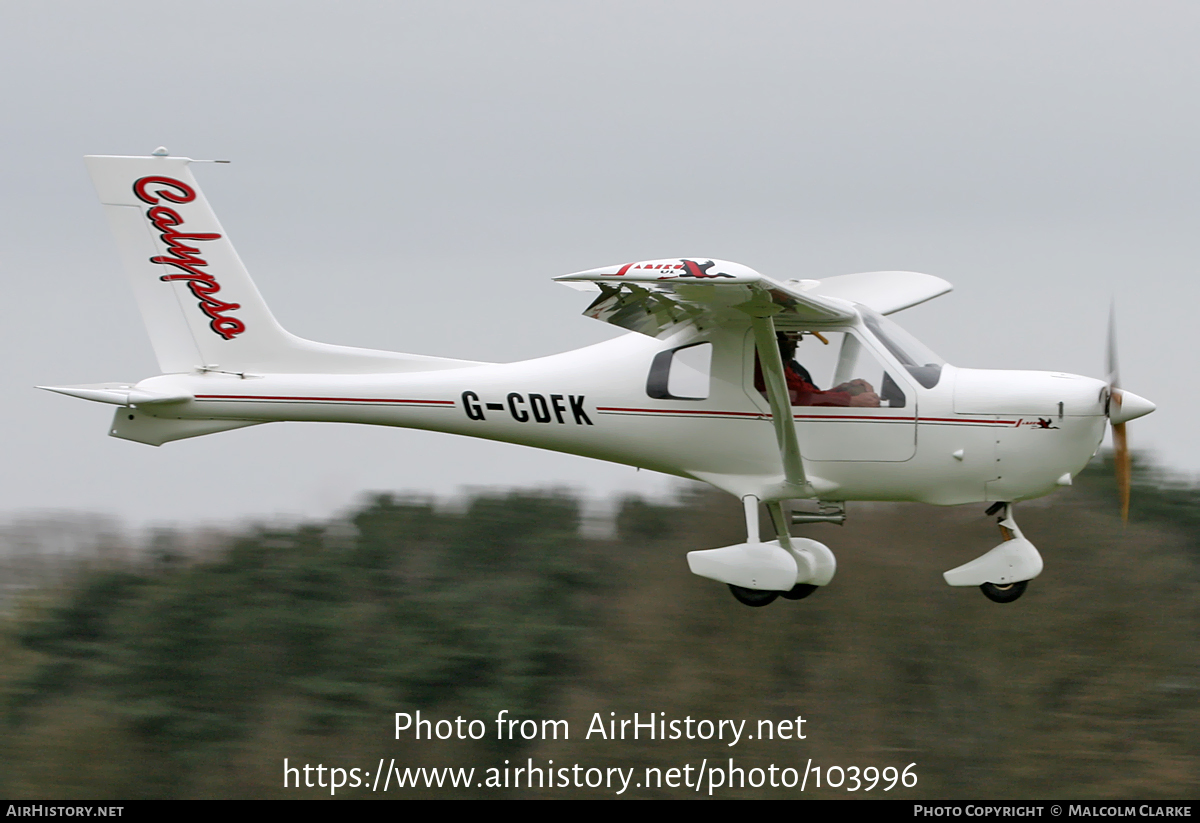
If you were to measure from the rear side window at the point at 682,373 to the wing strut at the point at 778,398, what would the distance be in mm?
430

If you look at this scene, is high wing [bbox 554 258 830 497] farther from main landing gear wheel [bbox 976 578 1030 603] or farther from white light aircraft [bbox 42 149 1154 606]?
main landing gear wheel [bbox 976 578 1030 603]

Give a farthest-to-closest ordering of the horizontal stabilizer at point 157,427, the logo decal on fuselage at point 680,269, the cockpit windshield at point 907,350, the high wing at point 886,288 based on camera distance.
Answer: the high wing at point 886,288, the horizontal stabilizer at point 157,427, the cockpit windshield at point 907,350, the logo decal on fuselage at point 680,269

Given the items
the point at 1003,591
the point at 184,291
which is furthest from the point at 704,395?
the point at 184,291

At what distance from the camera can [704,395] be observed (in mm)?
A: 9672

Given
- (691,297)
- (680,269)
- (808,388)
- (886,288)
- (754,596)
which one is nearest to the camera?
(680,269)

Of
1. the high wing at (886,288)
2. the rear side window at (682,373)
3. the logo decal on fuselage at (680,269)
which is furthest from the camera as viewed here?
the high wing at (886,288)

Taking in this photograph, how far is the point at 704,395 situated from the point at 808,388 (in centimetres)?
78

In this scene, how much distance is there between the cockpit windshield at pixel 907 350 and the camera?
9430mm

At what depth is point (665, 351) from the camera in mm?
9773

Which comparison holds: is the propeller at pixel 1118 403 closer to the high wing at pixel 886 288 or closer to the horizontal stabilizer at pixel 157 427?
the high wing at pixel 886 288

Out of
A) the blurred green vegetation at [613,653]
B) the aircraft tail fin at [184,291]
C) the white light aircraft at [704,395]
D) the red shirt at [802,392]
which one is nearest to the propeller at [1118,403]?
the white light aircraft at [704,395]

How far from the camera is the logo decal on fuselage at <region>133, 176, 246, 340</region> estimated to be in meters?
10.6

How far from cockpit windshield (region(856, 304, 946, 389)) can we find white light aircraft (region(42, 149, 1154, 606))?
2 cm

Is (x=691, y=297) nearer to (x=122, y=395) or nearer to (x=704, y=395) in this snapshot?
(x=704, y=395)
